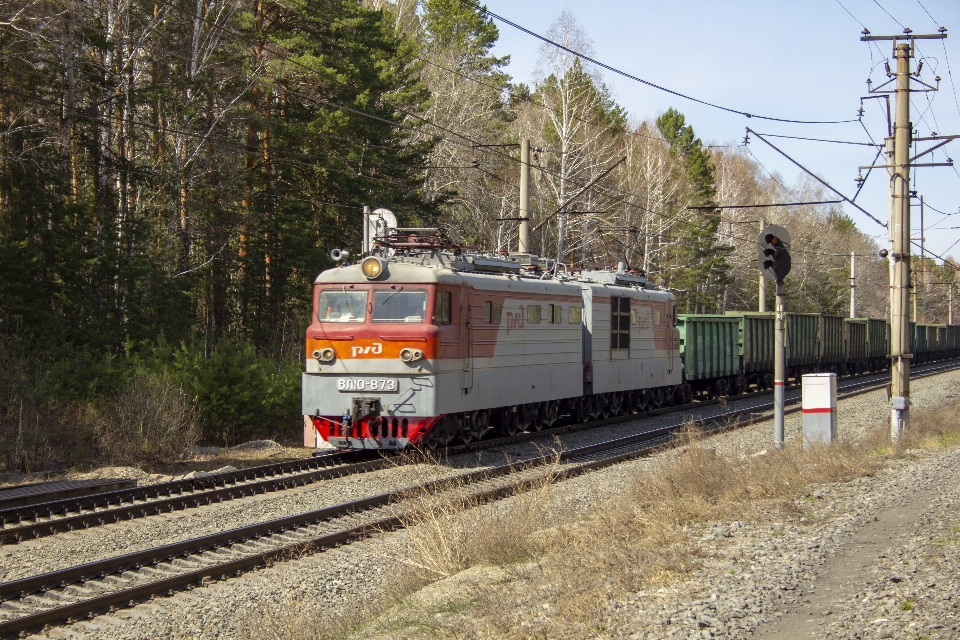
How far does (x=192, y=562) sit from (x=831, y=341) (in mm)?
33549

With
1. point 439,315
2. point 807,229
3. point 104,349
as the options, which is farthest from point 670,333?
point 807,229

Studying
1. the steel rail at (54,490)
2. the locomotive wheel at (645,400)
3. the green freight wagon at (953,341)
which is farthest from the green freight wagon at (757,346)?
the green freight wagon at (953,341)

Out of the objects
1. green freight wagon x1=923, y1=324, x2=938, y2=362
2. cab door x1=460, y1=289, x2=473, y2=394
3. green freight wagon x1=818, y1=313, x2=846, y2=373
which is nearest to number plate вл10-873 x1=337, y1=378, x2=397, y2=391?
cab door x1=460, y1=289, x2=473, y2=394

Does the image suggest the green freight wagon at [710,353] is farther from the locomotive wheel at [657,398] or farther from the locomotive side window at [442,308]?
the locomotive side window at [442,308]

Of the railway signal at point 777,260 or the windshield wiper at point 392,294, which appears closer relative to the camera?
the railway signal at point 777,260

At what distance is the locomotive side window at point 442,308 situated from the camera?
14.3 m

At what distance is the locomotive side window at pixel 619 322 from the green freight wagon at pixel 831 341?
713 inches

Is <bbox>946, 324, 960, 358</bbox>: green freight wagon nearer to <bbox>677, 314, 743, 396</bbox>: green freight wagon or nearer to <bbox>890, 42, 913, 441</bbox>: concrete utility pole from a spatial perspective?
<bbox>677, 314, 743, 396</bbox>: green freight wagon

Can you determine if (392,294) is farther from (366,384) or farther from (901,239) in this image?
(901,239)

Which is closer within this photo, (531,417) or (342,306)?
(342,306)

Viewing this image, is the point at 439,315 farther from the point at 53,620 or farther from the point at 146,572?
the point at 53,620

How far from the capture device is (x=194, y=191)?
80.6ft

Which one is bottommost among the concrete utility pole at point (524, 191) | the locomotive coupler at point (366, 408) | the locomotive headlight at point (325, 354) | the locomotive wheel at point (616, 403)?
the locomotive wheel at point (616, 403)

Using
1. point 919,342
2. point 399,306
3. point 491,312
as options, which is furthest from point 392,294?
point 919,342
